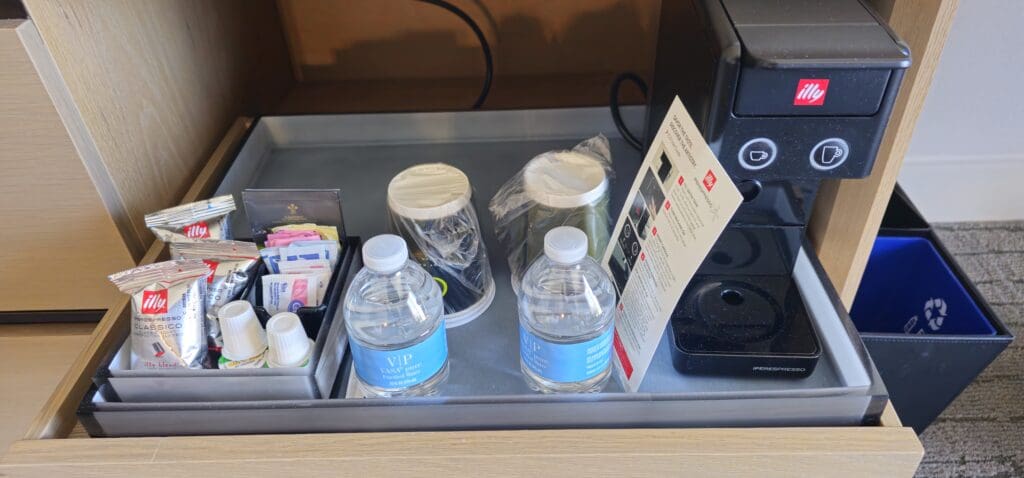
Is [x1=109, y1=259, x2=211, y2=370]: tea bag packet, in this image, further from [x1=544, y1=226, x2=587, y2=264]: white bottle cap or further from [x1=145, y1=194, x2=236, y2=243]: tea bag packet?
[x1=544, y1=226, x2=587, y2=264]: white bottle cap

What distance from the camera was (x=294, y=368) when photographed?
0.52 meters

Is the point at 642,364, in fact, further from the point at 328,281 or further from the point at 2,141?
the point at 2,141

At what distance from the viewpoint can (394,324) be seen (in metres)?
0.60

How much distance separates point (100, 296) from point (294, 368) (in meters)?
0.32

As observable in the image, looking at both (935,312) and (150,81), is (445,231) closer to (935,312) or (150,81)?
(150,81)

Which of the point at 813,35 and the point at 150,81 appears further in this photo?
the point at 150,81

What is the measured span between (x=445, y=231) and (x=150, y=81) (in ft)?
1.23

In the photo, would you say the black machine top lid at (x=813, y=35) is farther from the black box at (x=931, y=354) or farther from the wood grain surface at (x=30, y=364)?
the wood grain surface at (x=30, y=364)

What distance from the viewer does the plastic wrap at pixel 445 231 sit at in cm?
63

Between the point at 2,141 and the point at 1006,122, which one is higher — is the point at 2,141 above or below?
above

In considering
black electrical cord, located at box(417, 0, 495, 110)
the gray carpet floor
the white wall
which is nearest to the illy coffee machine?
black electrical cord, located at box(417, 0, 495, 110)

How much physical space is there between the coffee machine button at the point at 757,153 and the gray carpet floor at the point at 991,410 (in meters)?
0.82

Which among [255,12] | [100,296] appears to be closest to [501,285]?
[100,296]

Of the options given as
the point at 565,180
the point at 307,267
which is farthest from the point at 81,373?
the point at 565,180
